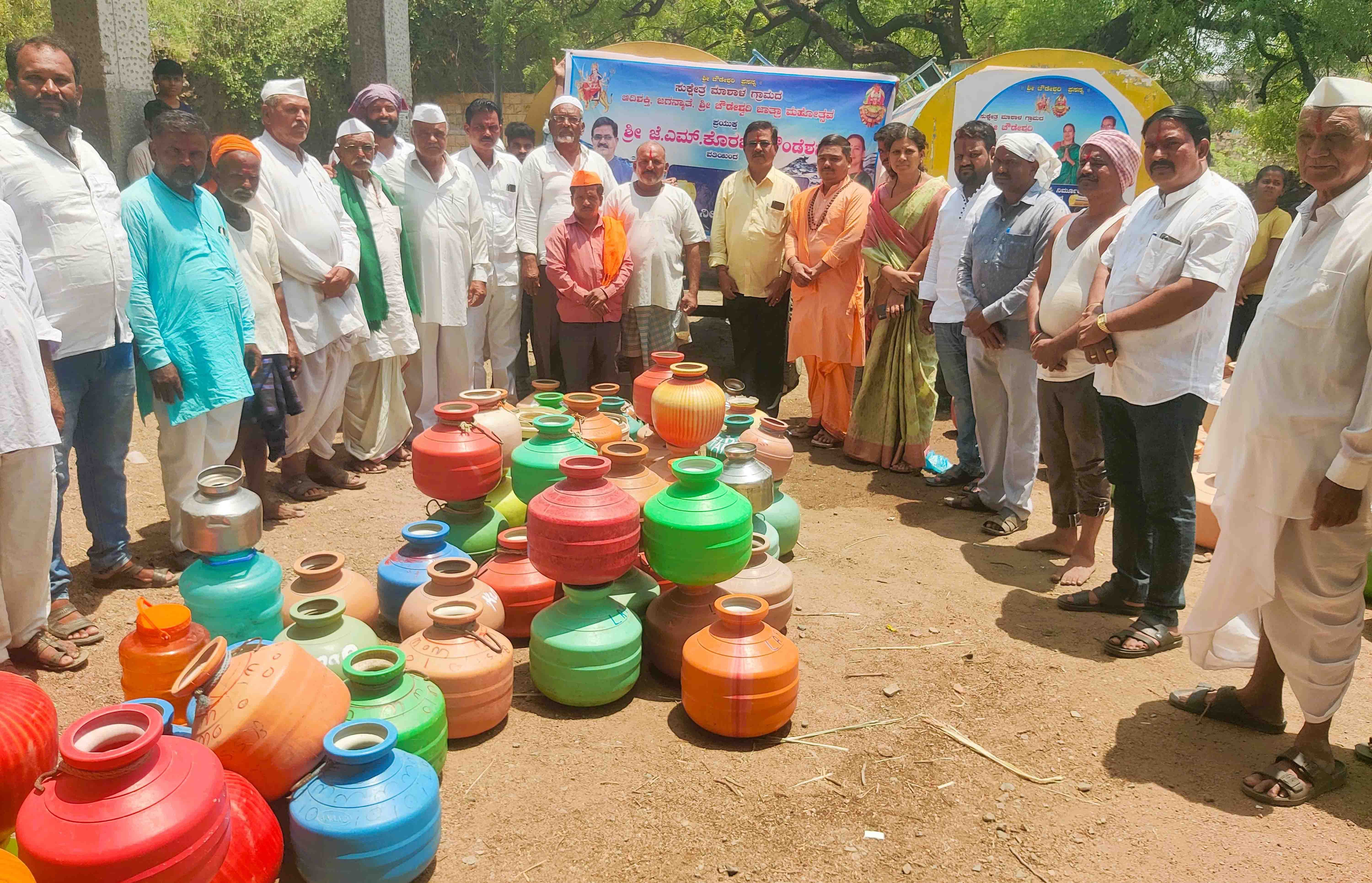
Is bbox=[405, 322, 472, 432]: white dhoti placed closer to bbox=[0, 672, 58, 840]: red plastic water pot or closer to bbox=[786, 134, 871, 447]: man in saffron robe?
bbox=[786, 134, 871, 447]: man in saffron robe

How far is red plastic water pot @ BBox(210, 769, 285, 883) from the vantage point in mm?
2230

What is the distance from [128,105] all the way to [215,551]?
4323mm

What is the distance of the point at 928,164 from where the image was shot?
8.77 meters

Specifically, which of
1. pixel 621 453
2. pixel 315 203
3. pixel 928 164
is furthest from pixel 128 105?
pixel 928 164

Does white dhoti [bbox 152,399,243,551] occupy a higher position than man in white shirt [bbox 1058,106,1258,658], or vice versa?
man in white shirt [bbox 1058,106,1258,658]

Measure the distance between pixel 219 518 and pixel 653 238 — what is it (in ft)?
13.1

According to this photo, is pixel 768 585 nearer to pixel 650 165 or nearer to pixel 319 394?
pixel 319 394

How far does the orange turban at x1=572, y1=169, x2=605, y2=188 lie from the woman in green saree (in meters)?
1.85

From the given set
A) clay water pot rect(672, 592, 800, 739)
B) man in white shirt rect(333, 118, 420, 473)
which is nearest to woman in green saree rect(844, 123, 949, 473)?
man in white shirt rect(333, 118, 420, 473)

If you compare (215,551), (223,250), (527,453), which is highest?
(223,250)

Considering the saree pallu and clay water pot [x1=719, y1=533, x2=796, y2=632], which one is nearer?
clay water pot [x1=719, y1=533, x2=796, y2=632]

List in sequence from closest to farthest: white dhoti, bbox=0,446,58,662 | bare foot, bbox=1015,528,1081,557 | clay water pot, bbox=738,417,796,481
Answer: white dhoti, bbox=0,446,58,662
clay water pot, bbox=738,417,796,481
bare foot, bbox=1015,528,1081,557

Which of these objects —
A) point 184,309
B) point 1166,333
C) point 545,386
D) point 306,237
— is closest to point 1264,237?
point 1166,333

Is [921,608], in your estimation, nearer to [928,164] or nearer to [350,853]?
[350,853]
